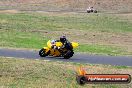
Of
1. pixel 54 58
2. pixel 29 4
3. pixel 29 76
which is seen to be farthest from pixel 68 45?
pixel 29 4

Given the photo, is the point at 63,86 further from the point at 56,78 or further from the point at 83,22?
the point at 83,22

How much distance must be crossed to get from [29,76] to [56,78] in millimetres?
1048

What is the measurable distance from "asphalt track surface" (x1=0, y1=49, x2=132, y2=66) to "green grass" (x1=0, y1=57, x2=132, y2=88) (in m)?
1.79

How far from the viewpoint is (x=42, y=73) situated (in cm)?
1953

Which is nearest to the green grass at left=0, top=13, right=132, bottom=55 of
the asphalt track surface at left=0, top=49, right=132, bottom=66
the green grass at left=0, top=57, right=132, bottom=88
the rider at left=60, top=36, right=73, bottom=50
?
Answer: the asphalt track surface at left=0, top=49, right=132, bottom=66

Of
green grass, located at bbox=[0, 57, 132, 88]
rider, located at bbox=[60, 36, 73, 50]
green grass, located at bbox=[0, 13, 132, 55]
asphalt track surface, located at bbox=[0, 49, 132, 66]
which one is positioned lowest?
green grass, located at bbox=[0, 13, 132, 55]

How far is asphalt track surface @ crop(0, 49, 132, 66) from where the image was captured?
25219 millimetres

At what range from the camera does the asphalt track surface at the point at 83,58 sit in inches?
993

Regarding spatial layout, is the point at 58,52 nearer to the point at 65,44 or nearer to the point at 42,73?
the point at 65,44

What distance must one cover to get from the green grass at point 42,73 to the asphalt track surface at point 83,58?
5.86 feet

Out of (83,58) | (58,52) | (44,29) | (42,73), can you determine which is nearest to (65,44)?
(58,52)

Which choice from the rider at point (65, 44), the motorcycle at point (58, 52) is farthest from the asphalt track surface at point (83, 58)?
the rider at point (65, 44)

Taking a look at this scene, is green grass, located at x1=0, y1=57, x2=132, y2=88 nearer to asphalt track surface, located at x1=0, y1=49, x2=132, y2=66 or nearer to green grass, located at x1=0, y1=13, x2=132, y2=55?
asphalt track surface, located at x1=0, y1=49, x2=132, y2=66

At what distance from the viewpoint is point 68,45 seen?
1030 inches
